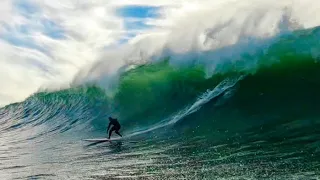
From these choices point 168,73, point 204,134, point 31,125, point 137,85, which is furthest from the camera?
point 31,125

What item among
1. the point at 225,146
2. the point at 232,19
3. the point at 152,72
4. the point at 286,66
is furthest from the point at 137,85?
the point at 225,146

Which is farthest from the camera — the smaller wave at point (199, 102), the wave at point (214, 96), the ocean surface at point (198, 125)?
the smaller wave at point (199, 102)

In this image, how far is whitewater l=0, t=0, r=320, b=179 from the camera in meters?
8.36

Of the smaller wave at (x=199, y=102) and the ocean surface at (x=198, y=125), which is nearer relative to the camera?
the ocean surface at (x=198, y=125)

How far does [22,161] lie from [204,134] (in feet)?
15.0

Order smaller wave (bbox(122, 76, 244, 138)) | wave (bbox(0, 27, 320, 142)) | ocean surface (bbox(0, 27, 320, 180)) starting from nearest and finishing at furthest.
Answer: ocean surface (bbox(0, 27, 320, 180)) → wave (bbox(0, 27, 320, 142)) → smaller wave (bbox(122, 76, 244, 138))

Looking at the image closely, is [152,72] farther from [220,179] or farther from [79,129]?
[220,179]

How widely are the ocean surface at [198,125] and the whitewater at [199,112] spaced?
0.10 feet

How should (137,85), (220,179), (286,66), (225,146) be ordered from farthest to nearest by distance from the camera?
(137,85), (286,66), (225,146), (220,179)

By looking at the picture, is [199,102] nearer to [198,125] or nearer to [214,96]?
[214,96]

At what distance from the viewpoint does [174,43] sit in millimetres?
19547

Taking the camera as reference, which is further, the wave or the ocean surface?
the wave

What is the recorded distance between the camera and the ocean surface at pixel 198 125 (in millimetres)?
8094

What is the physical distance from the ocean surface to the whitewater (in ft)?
0.10
